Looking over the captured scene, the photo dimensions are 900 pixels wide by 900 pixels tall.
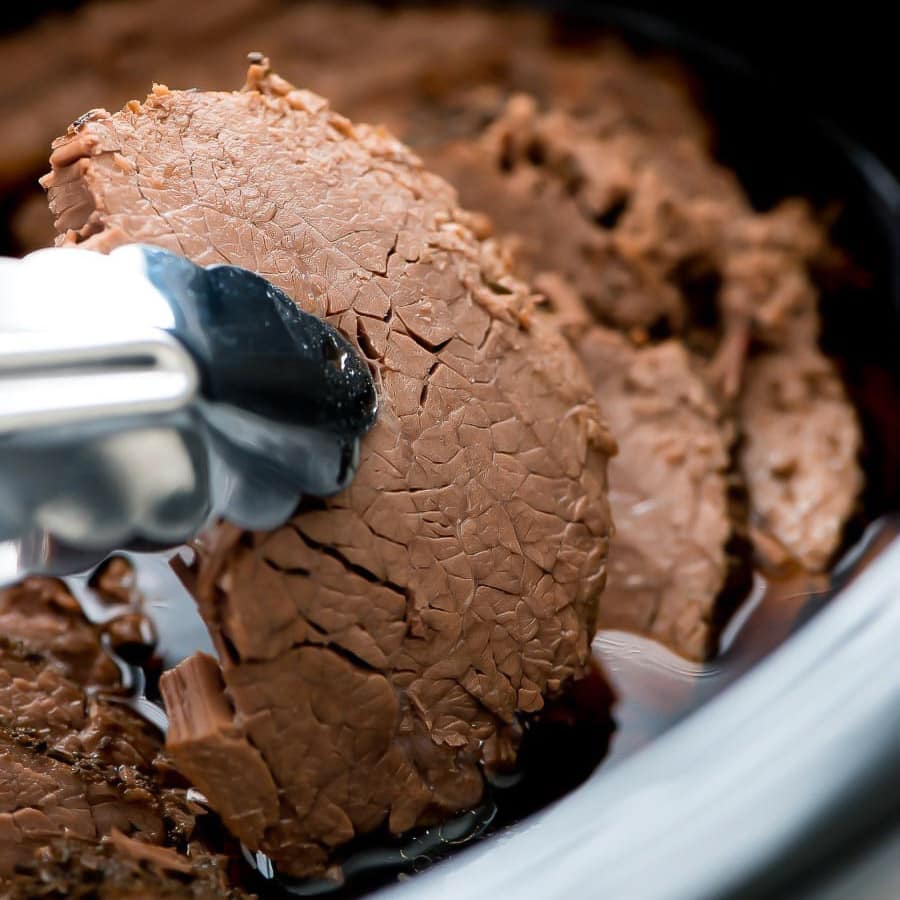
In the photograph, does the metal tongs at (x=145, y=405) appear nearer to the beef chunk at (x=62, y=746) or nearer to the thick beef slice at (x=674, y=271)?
the beef chunk at (x=62, y=746)

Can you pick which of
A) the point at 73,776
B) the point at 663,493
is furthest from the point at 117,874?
the point at 663,493

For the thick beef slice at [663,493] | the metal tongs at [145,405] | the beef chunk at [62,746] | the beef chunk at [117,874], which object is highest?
the metal tongs at [145,405]

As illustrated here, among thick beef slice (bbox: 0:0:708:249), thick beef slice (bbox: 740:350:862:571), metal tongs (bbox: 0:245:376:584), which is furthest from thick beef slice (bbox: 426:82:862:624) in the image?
metal tongs (bbox: 0:245:376:584)

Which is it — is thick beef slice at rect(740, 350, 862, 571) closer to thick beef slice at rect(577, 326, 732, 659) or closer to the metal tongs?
thick beef slice at rect(577, 326, 732, 659)

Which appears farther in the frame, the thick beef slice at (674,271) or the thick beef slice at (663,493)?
the thick beef slice at (674,271)

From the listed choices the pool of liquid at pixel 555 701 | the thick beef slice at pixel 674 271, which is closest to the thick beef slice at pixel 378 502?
the pool of liquid at pixel 555 701

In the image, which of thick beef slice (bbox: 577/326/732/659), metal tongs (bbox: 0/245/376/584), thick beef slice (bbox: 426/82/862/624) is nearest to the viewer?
metal tongs (bbox: 0/245/376/584)
